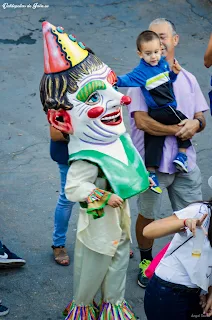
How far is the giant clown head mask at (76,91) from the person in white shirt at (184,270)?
2.49 feet

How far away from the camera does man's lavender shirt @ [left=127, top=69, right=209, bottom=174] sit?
4.75 m

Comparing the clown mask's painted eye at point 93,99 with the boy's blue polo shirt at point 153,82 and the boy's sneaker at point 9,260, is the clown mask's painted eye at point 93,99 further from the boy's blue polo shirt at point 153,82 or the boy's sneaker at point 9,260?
the boy's sneaker at point 9,260

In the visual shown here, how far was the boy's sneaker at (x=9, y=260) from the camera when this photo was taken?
5.11 meters

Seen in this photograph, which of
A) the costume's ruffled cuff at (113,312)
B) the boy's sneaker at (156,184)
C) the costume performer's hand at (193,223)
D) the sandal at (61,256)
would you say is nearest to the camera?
the costume performer's hand at (193,223)

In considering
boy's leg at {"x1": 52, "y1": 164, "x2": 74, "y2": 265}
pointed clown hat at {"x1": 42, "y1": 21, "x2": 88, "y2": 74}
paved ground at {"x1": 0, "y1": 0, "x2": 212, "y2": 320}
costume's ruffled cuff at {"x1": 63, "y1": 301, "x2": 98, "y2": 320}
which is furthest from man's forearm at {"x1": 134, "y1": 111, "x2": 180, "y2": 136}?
costume's ruffled cuff at {"x1": 63, "y1": 301, "x2": 98, "y2": 320}

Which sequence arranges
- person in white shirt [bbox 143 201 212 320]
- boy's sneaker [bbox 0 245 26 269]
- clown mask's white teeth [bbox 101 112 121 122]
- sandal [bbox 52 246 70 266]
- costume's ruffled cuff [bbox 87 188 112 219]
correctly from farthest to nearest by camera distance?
sandal [bbox 52 246 70 266] < boy's sneaker [bbox 0 245 26 269] < clown mask's white teeth [bbox 101 112 121 122] < costume's ruffled cuff [bbox 87 188 112 219] < person in white shirt [bbox 143 201 212 320]

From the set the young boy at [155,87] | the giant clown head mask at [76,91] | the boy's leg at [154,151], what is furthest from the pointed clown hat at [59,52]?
the boy's leg at [154,151]

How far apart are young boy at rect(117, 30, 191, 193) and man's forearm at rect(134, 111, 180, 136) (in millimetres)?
29

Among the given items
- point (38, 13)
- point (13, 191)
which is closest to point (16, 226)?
point (13, 191)

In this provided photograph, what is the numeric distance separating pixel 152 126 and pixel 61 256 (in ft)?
4.26

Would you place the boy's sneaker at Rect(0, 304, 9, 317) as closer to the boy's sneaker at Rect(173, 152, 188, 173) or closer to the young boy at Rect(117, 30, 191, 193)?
the young boy at Rect(117, 30, 191, 193)

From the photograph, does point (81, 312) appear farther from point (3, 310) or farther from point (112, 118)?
point (112, 118)

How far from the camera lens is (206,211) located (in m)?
3.70

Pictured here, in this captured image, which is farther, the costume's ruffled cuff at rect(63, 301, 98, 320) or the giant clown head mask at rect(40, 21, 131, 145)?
the costume's ruffled cuff at rect(63, 301, 98, 320)
